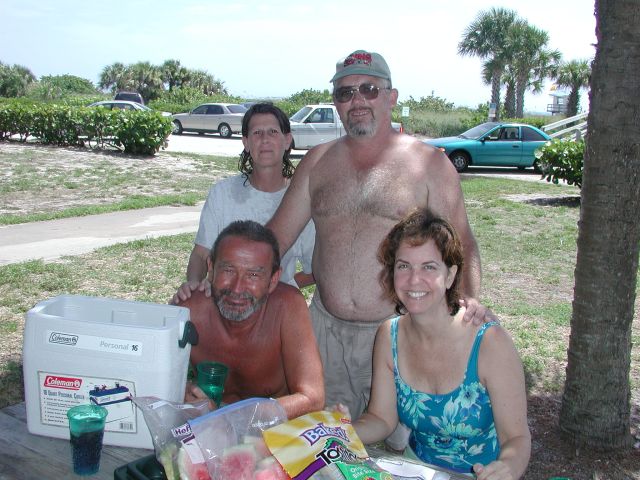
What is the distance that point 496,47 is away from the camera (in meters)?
42.1

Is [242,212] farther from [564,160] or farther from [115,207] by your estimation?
[564,160]

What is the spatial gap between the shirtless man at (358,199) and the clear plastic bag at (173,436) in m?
1.35

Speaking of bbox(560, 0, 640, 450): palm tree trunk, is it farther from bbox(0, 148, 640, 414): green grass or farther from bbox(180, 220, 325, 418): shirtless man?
bbox(180, 220, 325, 418): shirtless man

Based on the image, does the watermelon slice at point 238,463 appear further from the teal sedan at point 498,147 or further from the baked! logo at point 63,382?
the teal sedan at point 498,147

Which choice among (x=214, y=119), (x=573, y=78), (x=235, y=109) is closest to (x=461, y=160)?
(x=235, y=109)

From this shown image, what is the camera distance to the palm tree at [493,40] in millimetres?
41562

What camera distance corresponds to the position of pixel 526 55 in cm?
4141

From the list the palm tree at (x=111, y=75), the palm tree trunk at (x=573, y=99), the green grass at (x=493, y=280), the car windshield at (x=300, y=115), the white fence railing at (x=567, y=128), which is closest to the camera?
the green grass at (x=493, y=280)

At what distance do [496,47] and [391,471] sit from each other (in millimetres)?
43485

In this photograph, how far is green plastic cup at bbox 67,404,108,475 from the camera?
6.12ft

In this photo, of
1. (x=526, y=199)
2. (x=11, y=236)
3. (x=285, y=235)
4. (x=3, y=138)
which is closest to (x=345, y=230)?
(x=285, y=235)

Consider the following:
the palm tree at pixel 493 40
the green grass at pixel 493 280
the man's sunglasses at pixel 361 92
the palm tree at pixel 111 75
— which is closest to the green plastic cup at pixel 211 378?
the man's sunglasses at pixel 361 92

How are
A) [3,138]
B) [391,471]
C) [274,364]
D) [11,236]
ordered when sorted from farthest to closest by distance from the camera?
[3,138]
[11,236]
[274,364]
[391,471]

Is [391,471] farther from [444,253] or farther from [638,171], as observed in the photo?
[638,171]
